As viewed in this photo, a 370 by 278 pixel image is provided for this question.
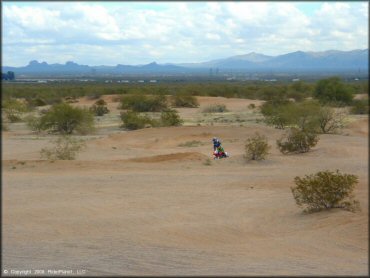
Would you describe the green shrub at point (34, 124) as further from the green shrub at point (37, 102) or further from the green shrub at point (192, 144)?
the green shrub at point (37, 102)

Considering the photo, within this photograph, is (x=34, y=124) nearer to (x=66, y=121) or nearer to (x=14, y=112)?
(x=66, y=121)

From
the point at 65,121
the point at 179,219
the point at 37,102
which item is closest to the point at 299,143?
the point at 179,219

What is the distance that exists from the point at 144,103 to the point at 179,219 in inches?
2230

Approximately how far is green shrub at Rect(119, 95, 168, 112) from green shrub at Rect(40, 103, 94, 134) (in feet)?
75.3

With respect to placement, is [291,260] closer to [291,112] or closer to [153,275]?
[153,275]

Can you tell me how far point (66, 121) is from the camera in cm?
4741

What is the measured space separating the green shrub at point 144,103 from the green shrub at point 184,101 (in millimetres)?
7029

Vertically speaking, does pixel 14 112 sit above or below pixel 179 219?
below

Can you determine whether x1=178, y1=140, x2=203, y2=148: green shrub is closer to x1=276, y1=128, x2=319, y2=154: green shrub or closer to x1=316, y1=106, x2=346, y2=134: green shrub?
x1=276, y1=128, x2=319, y2=154: green shrub

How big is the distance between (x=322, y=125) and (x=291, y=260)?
3149 cm

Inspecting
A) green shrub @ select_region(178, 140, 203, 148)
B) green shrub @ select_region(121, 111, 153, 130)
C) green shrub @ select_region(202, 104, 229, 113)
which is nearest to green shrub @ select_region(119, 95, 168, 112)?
green shrub @ select_region(202, 104, 229, 113)

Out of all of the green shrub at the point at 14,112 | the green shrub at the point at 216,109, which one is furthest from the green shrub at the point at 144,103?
the green shrub at the point at 14,112

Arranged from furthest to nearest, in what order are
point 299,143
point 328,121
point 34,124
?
point 34,124, point 328,121, point 299,143

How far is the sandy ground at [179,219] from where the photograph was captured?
1015 centimetres
